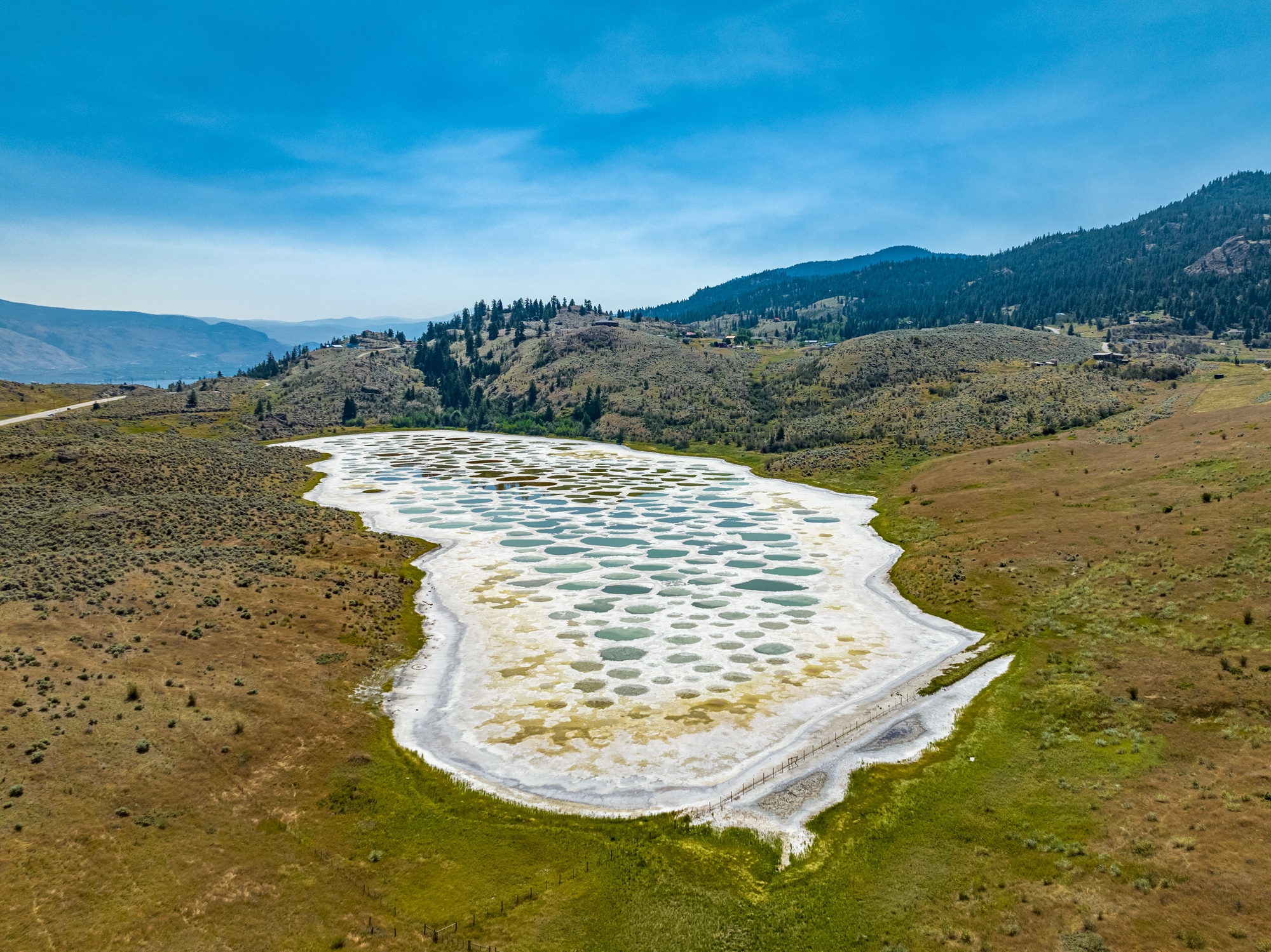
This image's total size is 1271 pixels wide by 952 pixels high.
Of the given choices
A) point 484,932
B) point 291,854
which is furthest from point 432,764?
point 484,932

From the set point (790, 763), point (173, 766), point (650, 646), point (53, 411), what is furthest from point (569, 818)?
point (53, 411)

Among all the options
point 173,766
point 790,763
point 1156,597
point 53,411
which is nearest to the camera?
point 173,766

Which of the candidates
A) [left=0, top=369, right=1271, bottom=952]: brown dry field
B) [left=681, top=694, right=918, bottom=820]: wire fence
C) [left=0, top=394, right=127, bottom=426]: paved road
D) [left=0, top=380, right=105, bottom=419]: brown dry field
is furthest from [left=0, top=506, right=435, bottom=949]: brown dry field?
[left=0, top=380, right=105, bottom=419]: brown dry field

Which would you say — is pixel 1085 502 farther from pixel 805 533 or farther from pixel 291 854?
pixel 291 854

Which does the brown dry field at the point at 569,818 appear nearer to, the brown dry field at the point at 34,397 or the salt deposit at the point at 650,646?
the salt deposit at the point at 650,646

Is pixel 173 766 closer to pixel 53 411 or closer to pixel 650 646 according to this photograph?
pixel 650 646

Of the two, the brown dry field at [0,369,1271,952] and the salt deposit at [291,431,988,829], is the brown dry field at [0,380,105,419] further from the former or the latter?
the brown dry field at [0,369,1271,952]

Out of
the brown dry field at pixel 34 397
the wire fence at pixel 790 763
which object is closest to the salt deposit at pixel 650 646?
the wire fence at pixel 790 763
